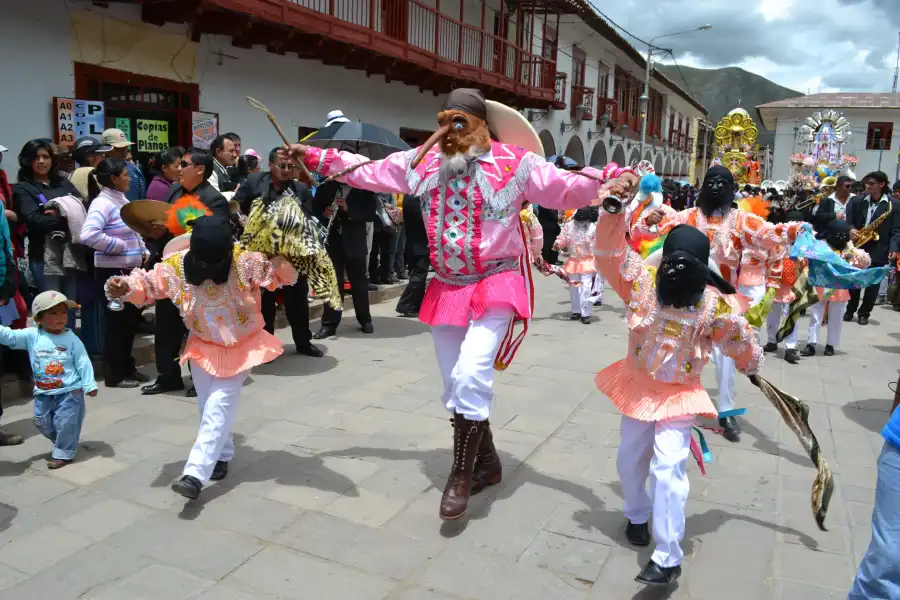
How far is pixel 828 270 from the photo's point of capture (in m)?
7.45

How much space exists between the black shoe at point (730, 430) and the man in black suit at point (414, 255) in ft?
14.2

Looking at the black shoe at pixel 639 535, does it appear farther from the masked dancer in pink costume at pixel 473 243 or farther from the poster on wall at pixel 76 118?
the poster on wall at pixel 76 118

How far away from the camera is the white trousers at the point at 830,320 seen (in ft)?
25.9

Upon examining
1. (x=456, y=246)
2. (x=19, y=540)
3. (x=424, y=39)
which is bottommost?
(x=19, y=540)

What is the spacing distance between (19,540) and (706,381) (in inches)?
208

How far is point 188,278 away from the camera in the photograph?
12.4 ft

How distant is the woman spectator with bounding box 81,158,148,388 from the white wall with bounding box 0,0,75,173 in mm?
2691

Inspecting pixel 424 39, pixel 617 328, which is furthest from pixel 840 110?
pixel 617 328

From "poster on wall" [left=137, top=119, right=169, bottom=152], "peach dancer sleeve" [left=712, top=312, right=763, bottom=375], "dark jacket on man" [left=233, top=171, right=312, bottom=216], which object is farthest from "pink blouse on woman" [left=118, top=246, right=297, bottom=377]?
"poster on wall" [left=137, top=119, right=169, bottom=152]

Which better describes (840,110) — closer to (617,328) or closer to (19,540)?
(617,328)

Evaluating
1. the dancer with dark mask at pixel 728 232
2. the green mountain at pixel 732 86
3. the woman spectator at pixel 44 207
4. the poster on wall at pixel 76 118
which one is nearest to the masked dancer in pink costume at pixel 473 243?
the dancer with dark mask at pixel 728 232

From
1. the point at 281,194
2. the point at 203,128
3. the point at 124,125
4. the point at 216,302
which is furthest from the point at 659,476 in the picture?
the point at 203,128

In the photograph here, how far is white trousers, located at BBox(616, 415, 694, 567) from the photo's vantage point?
117 inches

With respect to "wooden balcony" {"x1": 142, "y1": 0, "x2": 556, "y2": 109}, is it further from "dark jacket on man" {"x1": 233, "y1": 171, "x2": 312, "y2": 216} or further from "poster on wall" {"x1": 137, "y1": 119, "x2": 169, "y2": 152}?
"dark jacket on man" {"x1": 233, "y1": 171, "x2": 312, "y2": 216}
